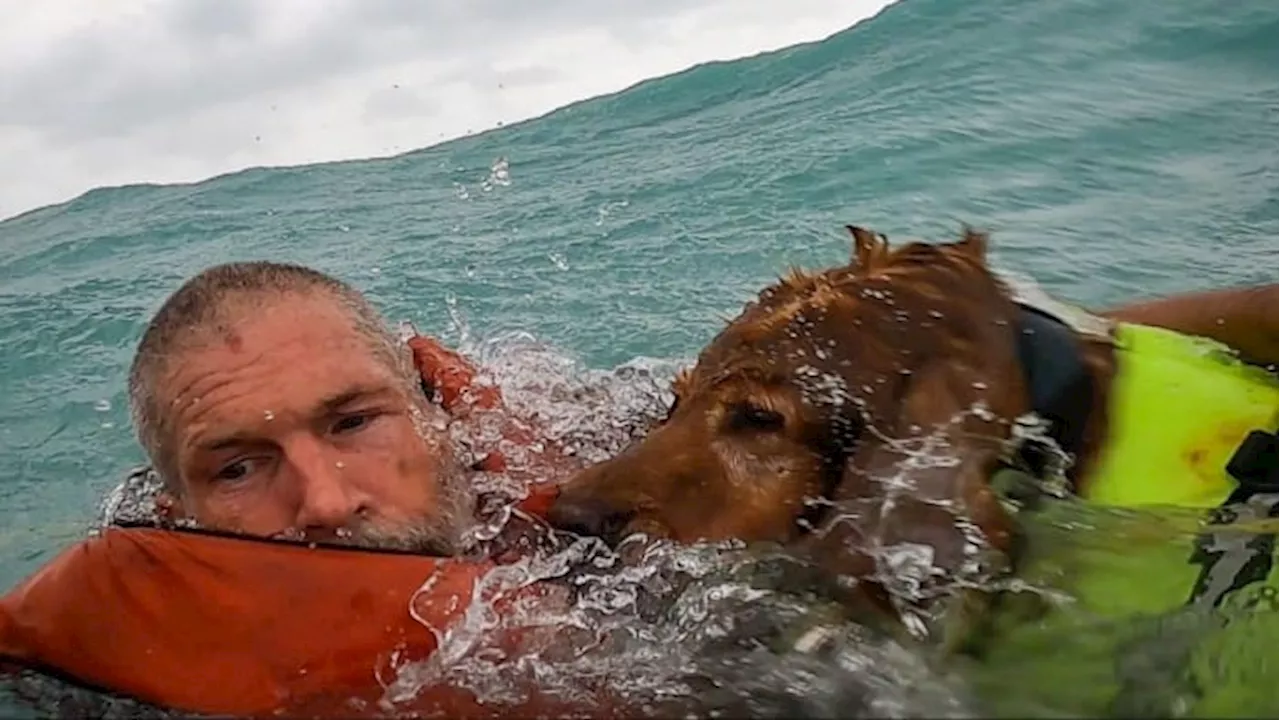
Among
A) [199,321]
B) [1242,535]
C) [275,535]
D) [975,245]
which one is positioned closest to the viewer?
[1242,535]

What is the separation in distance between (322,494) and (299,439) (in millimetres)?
194

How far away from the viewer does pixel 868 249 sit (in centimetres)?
371

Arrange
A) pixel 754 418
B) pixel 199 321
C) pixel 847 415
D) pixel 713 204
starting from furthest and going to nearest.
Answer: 1. pixel 713 204
2. pixel 199 321
3. pixel 754 418
4. pixel 847 415

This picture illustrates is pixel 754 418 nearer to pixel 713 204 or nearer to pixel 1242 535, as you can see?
pixel 1242 535

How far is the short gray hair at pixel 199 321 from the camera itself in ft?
13.8

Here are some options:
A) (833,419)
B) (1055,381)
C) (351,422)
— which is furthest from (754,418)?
(351,422)

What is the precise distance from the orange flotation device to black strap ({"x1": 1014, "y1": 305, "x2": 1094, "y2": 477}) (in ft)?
4.35

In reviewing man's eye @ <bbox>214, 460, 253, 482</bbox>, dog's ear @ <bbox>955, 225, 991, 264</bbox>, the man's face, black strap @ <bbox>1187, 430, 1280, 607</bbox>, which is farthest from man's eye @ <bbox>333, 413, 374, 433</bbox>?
black strap @ <bbox>1187, 430, 1280, 607</bbox>

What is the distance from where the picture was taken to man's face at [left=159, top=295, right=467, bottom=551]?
391 centimetres

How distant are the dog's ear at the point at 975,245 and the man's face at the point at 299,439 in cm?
150

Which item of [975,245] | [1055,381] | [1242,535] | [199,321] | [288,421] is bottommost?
[1242,535]

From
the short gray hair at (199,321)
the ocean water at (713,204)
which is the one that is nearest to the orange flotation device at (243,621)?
the short gray hair at (199,321)

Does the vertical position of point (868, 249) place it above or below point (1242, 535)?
above

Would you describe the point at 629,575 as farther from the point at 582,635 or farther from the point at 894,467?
the point at 894,467
